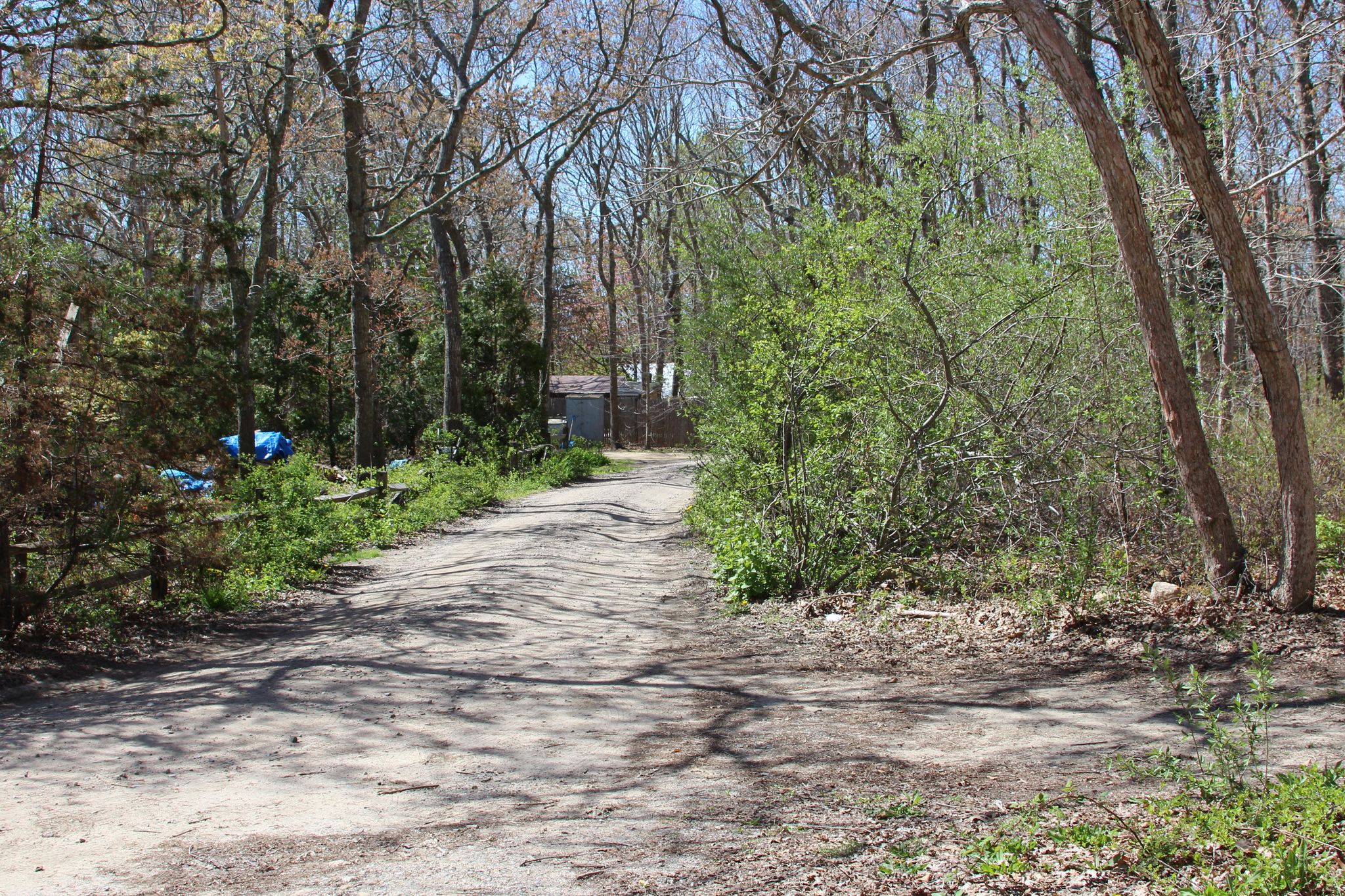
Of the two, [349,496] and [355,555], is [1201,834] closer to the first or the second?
[355,555]

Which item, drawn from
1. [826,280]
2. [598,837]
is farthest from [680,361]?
[598,837]

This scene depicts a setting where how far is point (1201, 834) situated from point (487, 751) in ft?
11.3

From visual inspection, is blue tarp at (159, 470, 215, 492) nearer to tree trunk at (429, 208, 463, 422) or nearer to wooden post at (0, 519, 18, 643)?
wooden post at (0, 519, 18, 643)

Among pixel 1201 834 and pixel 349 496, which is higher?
pixel 349 496

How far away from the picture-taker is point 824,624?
855 centimetres

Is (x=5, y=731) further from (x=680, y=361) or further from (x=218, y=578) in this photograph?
(x=680, y=361)

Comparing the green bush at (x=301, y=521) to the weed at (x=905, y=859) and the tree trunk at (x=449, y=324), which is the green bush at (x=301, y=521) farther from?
the weed at (x=905, y=859)

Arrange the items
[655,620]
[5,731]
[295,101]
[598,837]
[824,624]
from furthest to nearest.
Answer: [295,101] → [655,620] → [824,624] → [5,731] → [598,837]

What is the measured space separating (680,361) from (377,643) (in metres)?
11.3

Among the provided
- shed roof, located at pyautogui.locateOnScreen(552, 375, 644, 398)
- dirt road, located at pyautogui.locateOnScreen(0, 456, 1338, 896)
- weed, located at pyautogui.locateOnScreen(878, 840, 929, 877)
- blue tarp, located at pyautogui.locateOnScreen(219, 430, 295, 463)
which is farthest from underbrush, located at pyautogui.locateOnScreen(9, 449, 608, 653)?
shed roof, located at pyautogui.locateOnScreen(552, 375, 644, 398)

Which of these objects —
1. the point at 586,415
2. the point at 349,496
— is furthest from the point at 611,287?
the point at 349,496

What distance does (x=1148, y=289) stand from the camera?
6.80 meters

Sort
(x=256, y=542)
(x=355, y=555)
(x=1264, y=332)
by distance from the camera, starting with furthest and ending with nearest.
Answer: (x=355, y=555) < (x=256, y=542) < (x=1264, y=332)

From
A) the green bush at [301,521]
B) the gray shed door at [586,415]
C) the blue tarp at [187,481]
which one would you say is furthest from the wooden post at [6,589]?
the gray shed door at [586,415]
